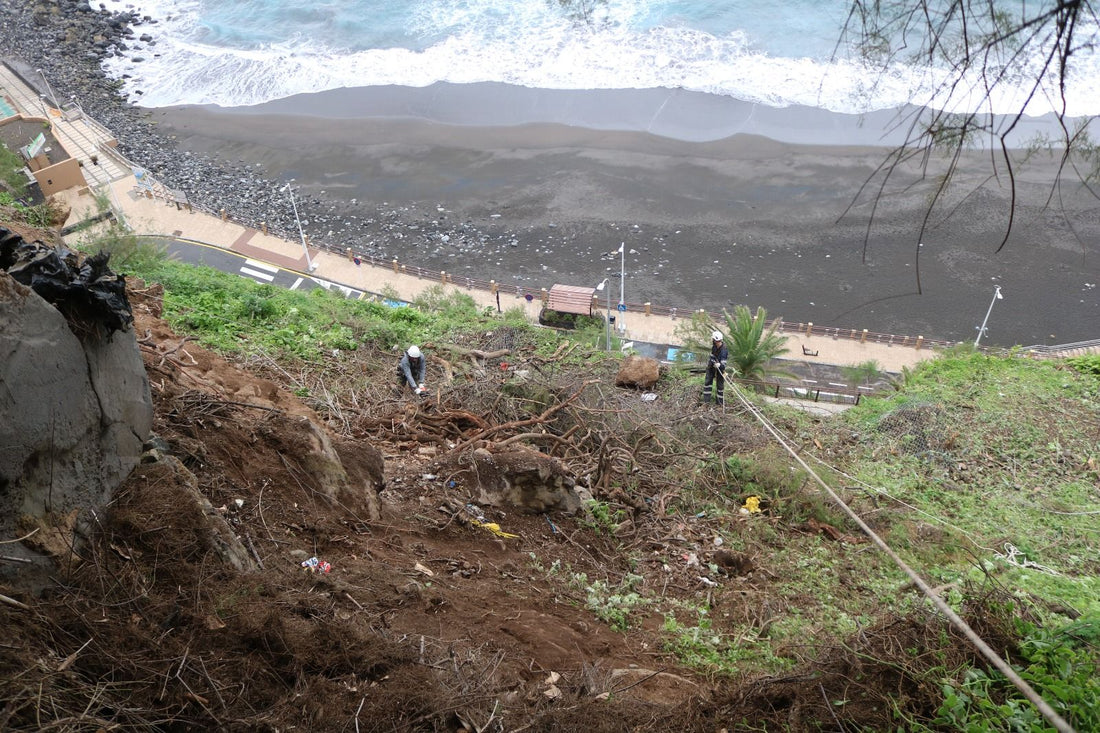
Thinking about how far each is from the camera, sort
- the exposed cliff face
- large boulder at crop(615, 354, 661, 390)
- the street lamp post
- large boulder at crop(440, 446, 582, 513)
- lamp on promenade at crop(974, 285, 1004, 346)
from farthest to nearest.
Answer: the street lamp post
lamp on promenade at crop(974, 285, 1004, 346)
large boulder at crop(615, 354, 661, 390)
large boulder at crop(440, 446, 582, 513)
the exposed cliff face

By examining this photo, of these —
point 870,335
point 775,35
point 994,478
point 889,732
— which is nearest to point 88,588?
point 889,732

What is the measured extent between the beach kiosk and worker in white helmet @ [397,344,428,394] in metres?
10.4

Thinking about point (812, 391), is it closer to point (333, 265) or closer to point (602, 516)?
point (602, 516)

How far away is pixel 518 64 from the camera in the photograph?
104 feet

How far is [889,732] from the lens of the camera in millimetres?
3805


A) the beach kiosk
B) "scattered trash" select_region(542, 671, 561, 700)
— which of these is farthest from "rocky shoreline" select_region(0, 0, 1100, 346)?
"scattered trash" select_region(542, 671, 561, 700)

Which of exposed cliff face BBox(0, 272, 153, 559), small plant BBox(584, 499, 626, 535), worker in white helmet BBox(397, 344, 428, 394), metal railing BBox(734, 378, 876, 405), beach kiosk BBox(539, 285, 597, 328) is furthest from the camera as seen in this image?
beach kiosk BBox(539, 285, 597, 328)

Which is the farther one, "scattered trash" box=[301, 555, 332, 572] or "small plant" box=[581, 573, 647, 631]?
"small plant" box=[581, 573, 647, 631]

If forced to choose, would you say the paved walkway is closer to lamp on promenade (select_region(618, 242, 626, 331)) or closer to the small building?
lamp on promenade (select_region(618, 242, 626, 331))

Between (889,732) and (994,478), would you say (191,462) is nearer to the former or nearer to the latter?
(889,732)

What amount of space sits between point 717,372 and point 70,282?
29.6ft

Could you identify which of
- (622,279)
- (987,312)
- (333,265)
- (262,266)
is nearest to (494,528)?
(622,279)

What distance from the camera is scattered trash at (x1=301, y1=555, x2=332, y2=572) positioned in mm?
5168

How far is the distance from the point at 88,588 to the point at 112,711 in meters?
0.72
